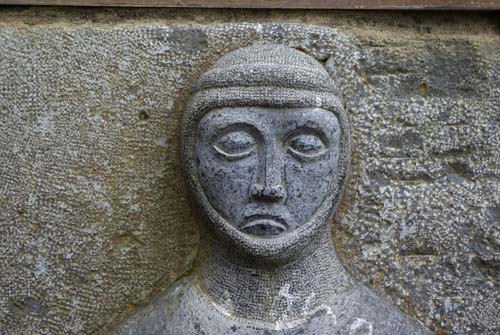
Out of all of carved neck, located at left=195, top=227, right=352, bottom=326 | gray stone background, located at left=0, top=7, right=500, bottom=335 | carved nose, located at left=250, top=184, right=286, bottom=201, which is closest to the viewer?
carved nose, located at left=250, top=184, right=286, bottom=201

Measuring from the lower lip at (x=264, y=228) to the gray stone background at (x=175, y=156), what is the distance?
0.86 feet

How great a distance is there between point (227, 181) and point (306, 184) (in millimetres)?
183

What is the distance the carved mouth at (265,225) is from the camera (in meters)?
1.66

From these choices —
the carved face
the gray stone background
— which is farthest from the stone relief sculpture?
the gray stone background

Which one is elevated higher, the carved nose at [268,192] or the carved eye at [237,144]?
the carved eye at [237,144]

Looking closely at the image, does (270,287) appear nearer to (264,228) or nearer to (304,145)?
(264,228)

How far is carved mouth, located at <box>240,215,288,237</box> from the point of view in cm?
166

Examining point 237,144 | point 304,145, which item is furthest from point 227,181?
point 304,145

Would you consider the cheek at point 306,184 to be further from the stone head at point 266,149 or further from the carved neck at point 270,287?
the carved neck at point 270,287

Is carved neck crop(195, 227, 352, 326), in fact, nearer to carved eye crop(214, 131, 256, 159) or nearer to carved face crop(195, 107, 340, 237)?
carved face crop(195, 107, 340, 237)

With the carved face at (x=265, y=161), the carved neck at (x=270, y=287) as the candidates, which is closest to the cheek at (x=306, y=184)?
the carved face at (x=265, y=161)

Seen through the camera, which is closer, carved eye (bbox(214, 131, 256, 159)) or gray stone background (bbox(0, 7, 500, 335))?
carved eye (bbox(214, 131, 256, 159))

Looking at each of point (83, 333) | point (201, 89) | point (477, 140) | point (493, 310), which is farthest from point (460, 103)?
point (83, 333)

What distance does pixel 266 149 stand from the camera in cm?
166
